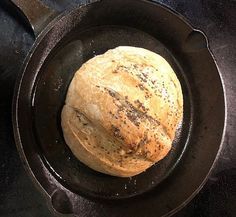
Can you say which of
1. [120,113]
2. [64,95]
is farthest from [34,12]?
[120,113]

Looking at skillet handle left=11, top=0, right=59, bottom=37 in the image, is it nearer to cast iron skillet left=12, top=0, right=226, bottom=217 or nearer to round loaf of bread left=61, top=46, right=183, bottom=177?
cast iron skillet left=12, top=0, right=226, bottom=217

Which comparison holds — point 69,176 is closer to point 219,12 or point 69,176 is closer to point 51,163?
point 51,163

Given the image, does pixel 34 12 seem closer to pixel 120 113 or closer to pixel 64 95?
pixel 64 95

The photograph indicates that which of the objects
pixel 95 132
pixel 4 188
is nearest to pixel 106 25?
pixel 95 132

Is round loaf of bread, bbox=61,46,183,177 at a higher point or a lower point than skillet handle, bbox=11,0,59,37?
lower

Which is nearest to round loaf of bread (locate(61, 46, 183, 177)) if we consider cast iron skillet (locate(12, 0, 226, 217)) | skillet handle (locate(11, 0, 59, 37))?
cast iron skillet (locate(12, 0, 226, 217))

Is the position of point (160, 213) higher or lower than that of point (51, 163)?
lower

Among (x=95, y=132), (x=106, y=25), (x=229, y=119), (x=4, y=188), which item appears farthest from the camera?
(x=229, y=119)
